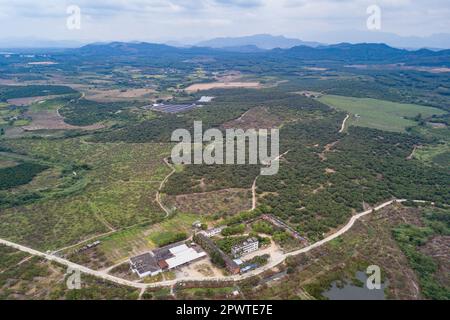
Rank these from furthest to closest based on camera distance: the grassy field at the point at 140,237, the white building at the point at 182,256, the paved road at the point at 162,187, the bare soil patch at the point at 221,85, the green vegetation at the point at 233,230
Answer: the bare soil patch at the point at 221,85 < the paved road at the point at 162,187 < the green vegetation at the point at 233,230 < the grassy field at the point at 140,237 < the white building at the point at 182,256

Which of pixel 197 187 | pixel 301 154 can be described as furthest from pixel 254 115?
pixel 197 187

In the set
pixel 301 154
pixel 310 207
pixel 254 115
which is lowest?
pixel 310 207

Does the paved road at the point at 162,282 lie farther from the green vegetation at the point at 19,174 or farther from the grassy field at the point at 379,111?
the grassy field at the point at 379,111

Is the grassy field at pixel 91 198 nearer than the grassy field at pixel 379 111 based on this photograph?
Yes

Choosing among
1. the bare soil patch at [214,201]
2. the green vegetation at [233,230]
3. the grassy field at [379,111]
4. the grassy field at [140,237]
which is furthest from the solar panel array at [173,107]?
the green vegetation at [233,230]

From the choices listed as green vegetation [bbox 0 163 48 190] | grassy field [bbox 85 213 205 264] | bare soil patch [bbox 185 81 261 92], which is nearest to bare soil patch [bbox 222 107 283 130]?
green vegetation [bbox 0 163 48 190]
